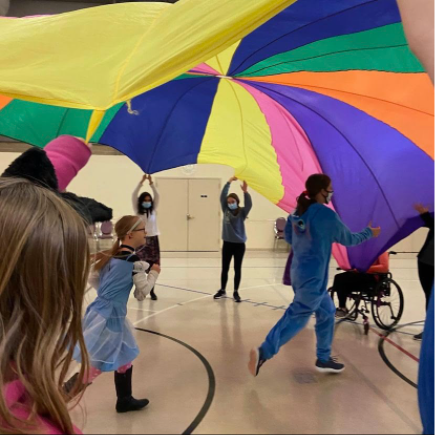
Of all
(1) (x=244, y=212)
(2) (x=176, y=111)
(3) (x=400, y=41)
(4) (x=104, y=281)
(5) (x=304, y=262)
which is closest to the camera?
(3) (x=400, y=41)

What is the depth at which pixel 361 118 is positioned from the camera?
2.91 m

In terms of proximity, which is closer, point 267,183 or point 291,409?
point 291,409

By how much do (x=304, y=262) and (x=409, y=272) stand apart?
19.8 feet

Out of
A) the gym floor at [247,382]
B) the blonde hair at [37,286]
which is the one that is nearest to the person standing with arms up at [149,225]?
the gym floor at [247,382]

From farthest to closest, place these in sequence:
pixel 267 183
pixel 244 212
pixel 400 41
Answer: pixel 244 212 → pixel 267 183 → pixel 400 41

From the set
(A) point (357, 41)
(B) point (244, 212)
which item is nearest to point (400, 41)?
(A) point (357, 41)

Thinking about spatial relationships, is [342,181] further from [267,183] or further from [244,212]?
[244,212]

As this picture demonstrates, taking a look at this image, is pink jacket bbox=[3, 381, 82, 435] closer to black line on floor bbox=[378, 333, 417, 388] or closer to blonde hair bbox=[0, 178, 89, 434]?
blonde hair bbox=[0, 178, 89, 434]

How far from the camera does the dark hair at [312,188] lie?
2771 millimetres

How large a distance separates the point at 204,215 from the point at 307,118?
7.51 metres

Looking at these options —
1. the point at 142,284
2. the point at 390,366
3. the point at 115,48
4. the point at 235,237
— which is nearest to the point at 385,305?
the point at 390,366

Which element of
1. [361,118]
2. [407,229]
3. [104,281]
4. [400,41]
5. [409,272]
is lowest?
[409,272]

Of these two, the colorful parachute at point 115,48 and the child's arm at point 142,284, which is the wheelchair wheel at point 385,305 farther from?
the colorful parachute at point 115,48

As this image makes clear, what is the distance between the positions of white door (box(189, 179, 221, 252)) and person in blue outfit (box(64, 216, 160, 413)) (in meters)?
8.17
